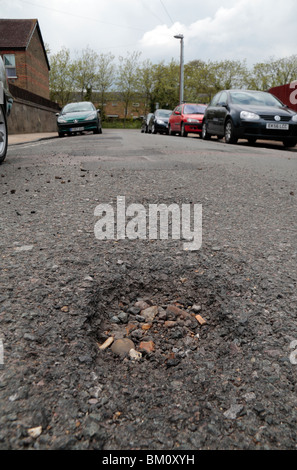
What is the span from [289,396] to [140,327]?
2.01ft

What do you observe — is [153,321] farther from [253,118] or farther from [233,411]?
[253,118]

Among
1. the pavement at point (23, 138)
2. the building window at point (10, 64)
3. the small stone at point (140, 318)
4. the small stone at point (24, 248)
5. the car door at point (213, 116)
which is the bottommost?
the small stone at point (140, 318)

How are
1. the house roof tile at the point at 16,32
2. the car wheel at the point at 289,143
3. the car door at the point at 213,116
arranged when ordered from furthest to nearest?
1. the house roof tile at the point at 16,32
2. the car door at the point at 213,116
3. the car wheel at the point at 289,143

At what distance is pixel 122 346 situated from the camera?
1407mm

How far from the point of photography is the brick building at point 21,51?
3117cm

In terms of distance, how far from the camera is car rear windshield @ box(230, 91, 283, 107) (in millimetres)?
11245

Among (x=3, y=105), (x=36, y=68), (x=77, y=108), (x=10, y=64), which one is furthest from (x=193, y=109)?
(x=36, y=68)

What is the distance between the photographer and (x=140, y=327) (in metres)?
1.55

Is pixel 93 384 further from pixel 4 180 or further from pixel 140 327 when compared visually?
pixel 4 180

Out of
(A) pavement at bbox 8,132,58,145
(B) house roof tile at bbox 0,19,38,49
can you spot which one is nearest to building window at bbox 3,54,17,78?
(B) house roof tile at bbox 0,19,38,49

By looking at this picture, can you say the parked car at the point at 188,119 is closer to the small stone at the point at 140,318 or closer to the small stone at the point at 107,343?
the small stone at the point at 140,318

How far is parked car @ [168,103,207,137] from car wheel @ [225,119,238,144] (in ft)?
17.7

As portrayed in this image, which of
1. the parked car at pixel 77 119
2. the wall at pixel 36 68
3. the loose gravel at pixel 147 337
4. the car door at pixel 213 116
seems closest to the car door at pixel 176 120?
the parked car at pixel 77 119

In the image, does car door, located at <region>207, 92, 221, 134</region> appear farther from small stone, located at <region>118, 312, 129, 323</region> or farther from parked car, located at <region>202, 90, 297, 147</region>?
small stone, located at <region>118, 312, 129, 323</region>
